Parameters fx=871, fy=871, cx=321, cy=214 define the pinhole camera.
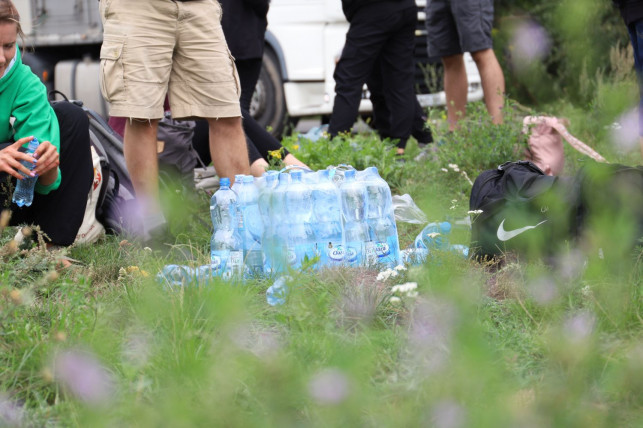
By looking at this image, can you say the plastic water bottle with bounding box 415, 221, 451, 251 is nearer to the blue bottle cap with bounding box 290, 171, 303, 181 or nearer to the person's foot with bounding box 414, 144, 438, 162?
the blue bottle cap with bounding box 290, 171, 303, 181

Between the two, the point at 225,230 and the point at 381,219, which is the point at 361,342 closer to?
the point at 381,219

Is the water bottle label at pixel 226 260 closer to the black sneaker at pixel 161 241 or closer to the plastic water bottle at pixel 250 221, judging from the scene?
the plastic water bottle at pixel 250 221

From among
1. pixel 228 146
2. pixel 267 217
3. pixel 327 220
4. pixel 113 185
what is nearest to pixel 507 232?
pixel 327 220

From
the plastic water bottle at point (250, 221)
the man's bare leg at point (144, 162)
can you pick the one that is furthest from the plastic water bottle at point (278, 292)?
the man's bare leg at point (144, 162)

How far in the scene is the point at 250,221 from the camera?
3471 mm

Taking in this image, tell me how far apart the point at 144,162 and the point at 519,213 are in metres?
1.79

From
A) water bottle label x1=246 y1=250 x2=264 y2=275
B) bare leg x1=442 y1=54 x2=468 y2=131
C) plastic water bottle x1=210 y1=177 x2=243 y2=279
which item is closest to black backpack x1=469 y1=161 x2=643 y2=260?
water bottle label x1=246 y1=250 x2=264 y2=275

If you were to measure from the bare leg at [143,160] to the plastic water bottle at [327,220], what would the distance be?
0.97 m

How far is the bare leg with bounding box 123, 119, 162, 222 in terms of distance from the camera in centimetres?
401

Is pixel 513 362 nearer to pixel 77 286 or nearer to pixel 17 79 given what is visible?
pixel 77 286

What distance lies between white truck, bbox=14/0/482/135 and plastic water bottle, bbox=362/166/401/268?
421 centimetres

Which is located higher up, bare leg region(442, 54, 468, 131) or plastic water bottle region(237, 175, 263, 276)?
plastic water bottle region(237, 175, 263, 276)

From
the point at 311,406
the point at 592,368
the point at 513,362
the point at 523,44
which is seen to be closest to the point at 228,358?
the point at 311,406

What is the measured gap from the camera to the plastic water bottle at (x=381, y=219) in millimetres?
3367
